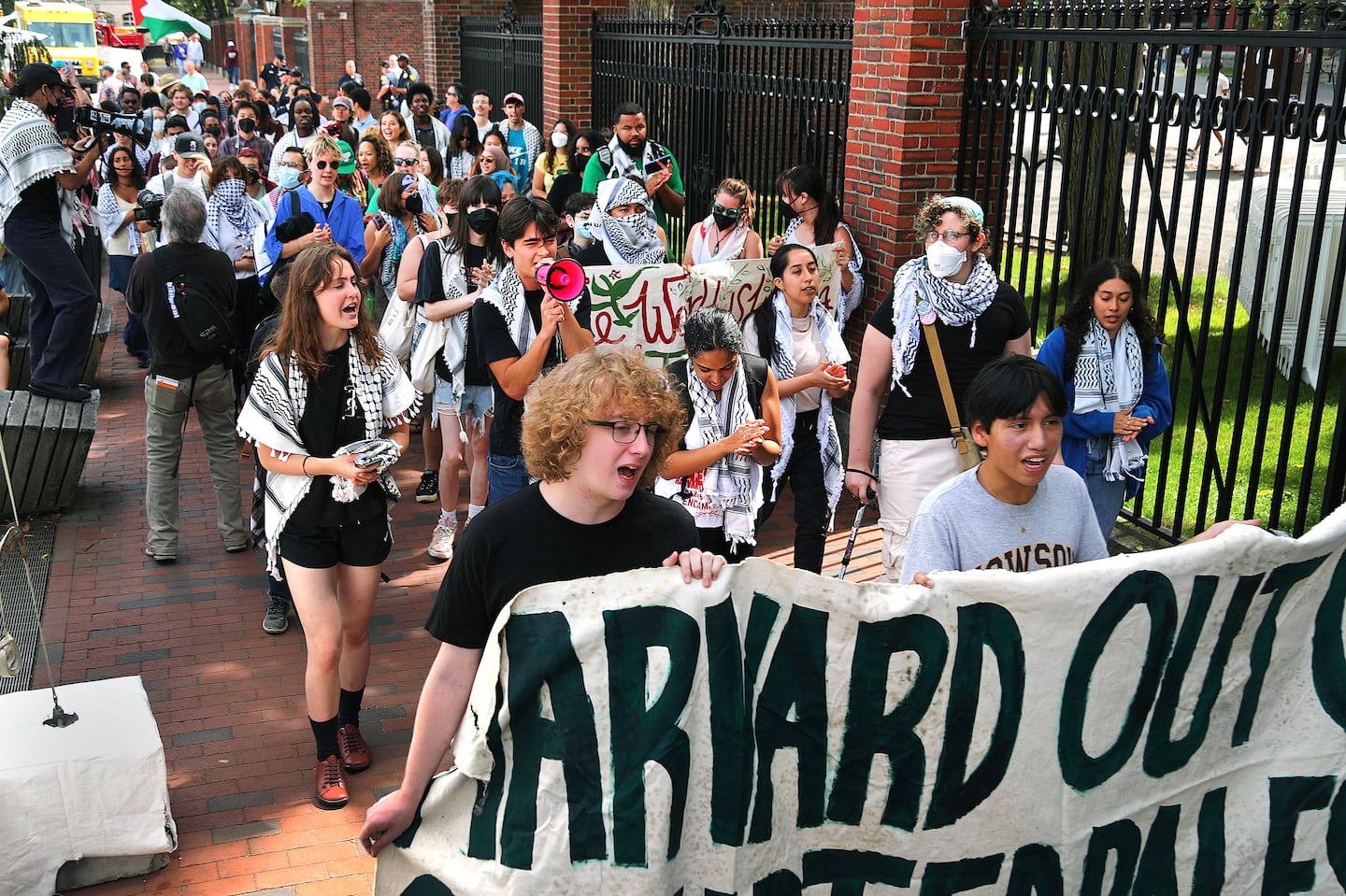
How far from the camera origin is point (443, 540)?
7.36 m

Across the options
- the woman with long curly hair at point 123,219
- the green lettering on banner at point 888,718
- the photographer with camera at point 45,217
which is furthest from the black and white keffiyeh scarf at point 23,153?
the green lettering on banner at point 888,718

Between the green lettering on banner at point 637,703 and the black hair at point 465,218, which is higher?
the black hair at point 465,218

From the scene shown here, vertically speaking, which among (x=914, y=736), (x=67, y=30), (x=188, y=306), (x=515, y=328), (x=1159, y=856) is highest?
(x=67, y=30)

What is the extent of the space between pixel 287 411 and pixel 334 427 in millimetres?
174

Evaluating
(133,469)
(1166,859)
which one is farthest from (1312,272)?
(133,469)

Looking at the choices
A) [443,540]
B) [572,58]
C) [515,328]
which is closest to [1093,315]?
[515,328]

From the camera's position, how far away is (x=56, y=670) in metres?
5.91

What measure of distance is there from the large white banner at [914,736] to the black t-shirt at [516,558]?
0.51 ft

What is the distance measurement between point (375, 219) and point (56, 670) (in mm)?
3963

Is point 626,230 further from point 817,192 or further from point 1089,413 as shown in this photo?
point 1089,413

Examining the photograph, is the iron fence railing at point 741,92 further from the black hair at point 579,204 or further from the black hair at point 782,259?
the black hair at point 782,259

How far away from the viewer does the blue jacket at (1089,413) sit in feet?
17.6

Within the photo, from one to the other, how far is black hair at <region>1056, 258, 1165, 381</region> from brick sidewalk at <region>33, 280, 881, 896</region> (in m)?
2.10

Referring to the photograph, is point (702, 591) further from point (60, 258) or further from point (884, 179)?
point (60, 258)
